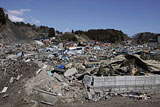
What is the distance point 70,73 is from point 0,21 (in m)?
25.7

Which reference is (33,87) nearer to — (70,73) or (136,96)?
(70,73)

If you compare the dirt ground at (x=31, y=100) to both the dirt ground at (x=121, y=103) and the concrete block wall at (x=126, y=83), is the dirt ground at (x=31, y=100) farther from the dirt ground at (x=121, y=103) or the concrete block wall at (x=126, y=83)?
the concrete block wall at (x=126, y=83)

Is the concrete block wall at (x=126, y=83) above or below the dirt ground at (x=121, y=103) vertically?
above

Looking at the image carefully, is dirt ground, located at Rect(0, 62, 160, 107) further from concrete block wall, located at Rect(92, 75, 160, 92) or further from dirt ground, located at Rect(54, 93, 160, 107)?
concrete block wall, located at Rect(92, 75, 160, 92)

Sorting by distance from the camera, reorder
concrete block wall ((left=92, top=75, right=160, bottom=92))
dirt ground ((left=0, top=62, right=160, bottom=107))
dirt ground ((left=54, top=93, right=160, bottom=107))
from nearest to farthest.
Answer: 1. dirt ground ((left=0, top=62, right=160, bottom=107))
2. dirt ground ((left=54, top=93, right=160, bottom=107))
3. concrete block wall ((left=92, top=75, right=160, bottom=92))

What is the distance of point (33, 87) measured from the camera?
494 centimetres

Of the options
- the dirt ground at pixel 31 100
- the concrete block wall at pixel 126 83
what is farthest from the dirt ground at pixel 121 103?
the concrete block wall at pixel 126 83

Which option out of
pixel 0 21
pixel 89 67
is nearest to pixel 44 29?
pixel 0 21

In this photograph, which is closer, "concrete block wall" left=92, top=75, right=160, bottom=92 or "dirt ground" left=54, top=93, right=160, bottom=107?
"dirt ground" left=54, top=93, right=160, bottom=107

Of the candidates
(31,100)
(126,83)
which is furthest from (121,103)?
(31,100)

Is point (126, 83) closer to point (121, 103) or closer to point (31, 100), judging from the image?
point (121, 103)

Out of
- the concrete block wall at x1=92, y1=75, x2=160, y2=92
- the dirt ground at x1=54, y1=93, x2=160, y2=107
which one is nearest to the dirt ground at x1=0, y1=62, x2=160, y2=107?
the dirt ground at x1=54, y1=93, x2=160, y2=107

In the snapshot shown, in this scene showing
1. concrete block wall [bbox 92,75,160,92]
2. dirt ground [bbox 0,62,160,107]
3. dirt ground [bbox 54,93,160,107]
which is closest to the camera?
dirt ground [bbox 0,62,160,107]

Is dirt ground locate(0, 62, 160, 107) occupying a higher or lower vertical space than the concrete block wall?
lower
